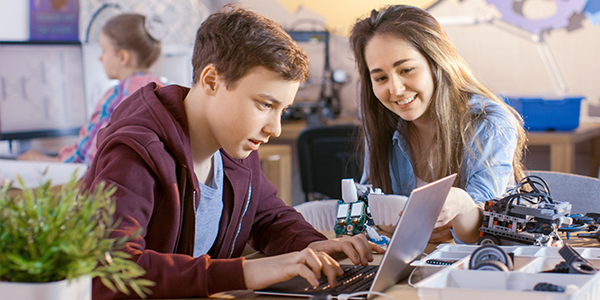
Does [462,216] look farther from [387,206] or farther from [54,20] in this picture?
[54,20]

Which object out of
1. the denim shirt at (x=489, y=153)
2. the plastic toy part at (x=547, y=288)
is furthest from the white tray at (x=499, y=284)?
the denim shirt at (x=489, y=153)

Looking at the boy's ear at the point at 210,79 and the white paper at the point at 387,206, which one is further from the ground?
the boy's ear at the point at 210,79

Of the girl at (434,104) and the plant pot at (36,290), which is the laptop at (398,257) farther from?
the girl at (434,104)

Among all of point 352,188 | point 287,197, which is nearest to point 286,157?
point 287,197

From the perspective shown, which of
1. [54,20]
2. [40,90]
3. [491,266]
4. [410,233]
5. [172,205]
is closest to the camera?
[491,266]

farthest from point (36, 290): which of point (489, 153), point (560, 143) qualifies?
point (560, 143)

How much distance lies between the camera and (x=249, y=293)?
79cm

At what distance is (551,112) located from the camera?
2.71 m

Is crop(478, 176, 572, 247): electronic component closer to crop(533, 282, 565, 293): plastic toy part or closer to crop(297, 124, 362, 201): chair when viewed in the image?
crop(533, 282, 565, 293): plastic toy part

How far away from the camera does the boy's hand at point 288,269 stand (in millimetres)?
739

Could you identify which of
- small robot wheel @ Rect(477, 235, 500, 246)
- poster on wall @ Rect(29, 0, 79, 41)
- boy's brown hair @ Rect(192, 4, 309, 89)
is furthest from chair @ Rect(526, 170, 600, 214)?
poster on wall @ Rect(29, 0, 79, 41)

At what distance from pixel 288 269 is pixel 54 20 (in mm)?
2593

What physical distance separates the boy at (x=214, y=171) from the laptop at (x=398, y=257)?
0.03 m

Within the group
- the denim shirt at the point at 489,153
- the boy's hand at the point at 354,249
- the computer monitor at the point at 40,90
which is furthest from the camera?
the computer monitor at the point at 40,90
